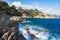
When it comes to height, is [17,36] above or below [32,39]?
above

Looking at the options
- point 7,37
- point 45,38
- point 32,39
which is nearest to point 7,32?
point 7,37

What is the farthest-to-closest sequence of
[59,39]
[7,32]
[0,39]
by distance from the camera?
[59,39], [7,32], [0,39]

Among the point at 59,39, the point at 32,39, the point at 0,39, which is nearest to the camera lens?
the point at 0,39

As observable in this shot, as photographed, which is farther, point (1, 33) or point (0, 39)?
point (1, 33)

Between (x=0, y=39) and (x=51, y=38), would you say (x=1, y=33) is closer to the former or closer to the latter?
(x=0, y=39)

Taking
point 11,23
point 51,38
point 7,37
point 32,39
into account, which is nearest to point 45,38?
point 51,38

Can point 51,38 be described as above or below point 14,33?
below

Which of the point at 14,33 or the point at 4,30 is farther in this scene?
the point at 4,30

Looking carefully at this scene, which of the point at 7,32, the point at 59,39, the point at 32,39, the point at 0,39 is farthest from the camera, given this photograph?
the point at 59,39

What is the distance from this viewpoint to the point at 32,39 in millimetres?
27812

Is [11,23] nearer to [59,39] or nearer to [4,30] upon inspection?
[4,30]

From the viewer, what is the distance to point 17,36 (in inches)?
840

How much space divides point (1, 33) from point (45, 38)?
9.32m

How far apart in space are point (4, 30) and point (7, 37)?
190cm
